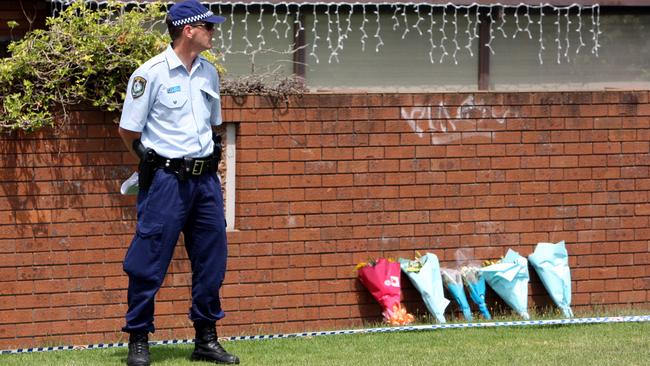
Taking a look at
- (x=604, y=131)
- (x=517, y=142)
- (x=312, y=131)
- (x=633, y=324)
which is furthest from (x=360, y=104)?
(x=633, y=324)

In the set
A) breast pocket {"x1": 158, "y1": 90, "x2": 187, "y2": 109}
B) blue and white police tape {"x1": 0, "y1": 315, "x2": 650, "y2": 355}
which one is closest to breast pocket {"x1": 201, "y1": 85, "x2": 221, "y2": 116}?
breast pocket {"x1": 158, "y1": 90, "x2": 187, "y2": 109}

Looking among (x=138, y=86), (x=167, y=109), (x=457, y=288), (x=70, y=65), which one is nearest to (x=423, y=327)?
(x=457, y=288)

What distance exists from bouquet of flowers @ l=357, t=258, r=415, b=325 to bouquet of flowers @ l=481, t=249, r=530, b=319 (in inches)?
24.8

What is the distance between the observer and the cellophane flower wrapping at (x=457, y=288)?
27.2 ft

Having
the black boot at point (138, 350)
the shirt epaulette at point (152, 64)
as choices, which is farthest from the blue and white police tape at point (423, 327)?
the shirt epaulette at point (152, 64)

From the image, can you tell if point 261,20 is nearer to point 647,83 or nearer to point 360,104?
point 360,104

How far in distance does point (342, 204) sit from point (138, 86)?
229 cm

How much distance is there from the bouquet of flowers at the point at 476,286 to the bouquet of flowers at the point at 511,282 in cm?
5

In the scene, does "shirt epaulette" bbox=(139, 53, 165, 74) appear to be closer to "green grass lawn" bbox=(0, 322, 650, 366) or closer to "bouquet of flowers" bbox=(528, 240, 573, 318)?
"green grass lawn" bbox=(0, 322, 650, 366)

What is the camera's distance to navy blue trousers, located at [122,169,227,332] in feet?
20.9

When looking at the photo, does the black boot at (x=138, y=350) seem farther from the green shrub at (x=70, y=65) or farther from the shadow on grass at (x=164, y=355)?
the green shrub at (x=70, y=65)

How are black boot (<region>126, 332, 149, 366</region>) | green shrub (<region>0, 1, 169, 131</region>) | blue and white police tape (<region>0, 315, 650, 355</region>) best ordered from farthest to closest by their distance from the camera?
blue and white police tape (<region>0, 315, 650, 355</region>)
green shrub (<region>0, 1, 169, 131</region>)
black boot (<region>126, 332, 149, 366</region>)

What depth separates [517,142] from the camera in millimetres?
8531

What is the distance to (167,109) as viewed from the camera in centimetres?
640
